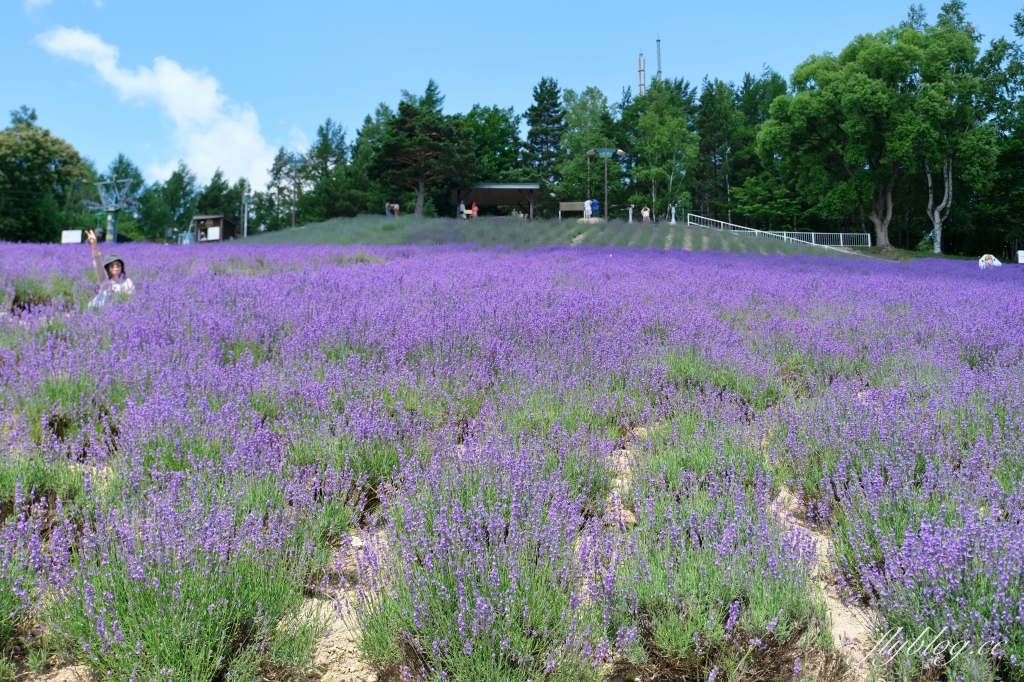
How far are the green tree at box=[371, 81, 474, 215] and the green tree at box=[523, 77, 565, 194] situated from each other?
19.9 m

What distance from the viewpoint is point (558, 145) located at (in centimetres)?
5853

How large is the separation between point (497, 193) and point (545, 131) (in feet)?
52.5

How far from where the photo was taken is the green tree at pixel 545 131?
5775 cm

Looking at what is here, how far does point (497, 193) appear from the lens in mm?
44656

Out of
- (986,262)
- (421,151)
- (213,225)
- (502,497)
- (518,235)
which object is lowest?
(502,497)

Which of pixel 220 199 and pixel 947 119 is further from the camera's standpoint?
pixel 220 199

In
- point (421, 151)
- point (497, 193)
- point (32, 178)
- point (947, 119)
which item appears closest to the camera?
point (947, 119)

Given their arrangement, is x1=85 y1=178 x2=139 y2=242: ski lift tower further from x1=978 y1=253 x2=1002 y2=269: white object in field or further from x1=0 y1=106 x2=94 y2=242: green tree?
x1=978 y1=253 x2=1002 y2=269: white object in field

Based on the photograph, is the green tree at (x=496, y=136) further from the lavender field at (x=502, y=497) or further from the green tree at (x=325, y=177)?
the lavender field at (x=502, y=497)

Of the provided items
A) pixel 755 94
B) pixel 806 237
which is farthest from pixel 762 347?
pixel 755 94

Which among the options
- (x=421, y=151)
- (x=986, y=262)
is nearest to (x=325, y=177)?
(x=421, y=151)

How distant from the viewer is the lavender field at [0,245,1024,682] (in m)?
1.87

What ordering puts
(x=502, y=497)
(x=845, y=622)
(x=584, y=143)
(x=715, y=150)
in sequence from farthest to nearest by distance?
(x=715, y=150)
(x=584, y=143)
(x=502, y=497)
(x=845, y=622)

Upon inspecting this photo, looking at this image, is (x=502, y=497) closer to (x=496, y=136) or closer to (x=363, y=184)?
(x=363, y=184)
